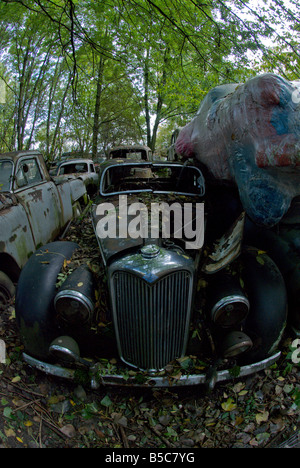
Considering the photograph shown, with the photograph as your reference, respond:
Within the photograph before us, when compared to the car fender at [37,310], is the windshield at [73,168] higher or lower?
higher

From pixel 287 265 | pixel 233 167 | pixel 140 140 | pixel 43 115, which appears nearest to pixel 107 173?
pixel 233 167

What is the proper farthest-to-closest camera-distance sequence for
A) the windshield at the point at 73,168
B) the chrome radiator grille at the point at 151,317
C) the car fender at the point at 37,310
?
the windshield at the point at 73,168 → the car fender at the point at 37,310 → the chrome radiator grille at the point at 151,317

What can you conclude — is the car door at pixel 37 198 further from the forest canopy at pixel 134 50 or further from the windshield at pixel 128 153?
the windshield at pixel 128 153

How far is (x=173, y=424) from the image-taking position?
7.96 feet

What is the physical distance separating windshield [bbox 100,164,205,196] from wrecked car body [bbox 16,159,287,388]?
1.46 meters

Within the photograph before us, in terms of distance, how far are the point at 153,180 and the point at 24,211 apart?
7.11 feet

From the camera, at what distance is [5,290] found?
13.1 feet

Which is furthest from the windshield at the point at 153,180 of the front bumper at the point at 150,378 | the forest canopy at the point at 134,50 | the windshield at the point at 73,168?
the windshield at the point at 73,168

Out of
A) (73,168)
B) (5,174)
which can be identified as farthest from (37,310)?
(73,168)

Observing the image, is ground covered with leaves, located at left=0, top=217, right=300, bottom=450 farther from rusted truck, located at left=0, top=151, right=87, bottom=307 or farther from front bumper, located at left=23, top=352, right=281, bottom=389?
rusted truck, located at left=0, top=151, right=87, bottom=307

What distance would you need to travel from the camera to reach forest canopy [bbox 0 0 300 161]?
340 cm

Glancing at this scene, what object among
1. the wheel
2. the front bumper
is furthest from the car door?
the front bumper

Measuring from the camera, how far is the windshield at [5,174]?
455 cm

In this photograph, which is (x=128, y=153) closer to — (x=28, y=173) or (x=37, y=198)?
(x=28, y=173)
